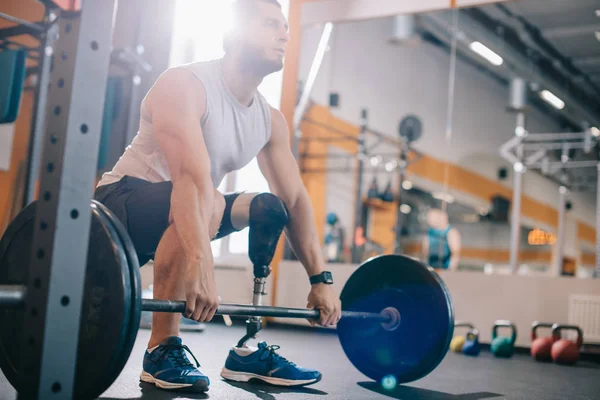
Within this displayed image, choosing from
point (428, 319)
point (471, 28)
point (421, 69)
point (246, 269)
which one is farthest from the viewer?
point (421, 69)

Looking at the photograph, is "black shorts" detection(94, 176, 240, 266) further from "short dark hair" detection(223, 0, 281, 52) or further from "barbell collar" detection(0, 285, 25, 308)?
"barbell collar" detection(0, 285, 25, 308)

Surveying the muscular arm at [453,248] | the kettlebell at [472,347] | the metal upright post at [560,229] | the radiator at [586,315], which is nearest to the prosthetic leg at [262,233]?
the kettlebell at [472,347]

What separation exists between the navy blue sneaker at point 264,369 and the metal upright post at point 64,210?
2.83ft

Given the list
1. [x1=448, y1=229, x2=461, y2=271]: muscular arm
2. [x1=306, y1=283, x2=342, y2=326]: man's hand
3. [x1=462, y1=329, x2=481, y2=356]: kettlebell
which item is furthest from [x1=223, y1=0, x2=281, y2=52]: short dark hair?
[x1=448, y1=229, x2=461, y2=271]: muscular arm

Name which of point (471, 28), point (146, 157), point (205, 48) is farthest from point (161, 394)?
point (471, 28)

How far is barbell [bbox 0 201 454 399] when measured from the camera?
1035mm

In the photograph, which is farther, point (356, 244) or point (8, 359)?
point (356, 244)

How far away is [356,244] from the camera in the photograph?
225 inches

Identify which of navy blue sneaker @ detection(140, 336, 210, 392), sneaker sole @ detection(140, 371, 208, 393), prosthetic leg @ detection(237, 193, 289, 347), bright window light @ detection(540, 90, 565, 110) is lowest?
sneaker sole @ detection(140, 371, 208, 393)

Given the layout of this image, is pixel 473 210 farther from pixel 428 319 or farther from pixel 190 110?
pixel 190 110

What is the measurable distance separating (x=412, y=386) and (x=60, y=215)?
52.1 inches

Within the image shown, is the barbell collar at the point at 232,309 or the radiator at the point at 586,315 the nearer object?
the barbell collar at the point at 232,309

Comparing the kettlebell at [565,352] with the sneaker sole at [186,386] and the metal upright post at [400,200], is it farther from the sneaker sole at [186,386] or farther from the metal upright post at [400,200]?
the metal upright post at [400,200]

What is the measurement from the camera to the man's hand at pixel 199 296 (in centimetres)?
121
